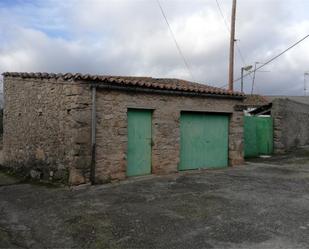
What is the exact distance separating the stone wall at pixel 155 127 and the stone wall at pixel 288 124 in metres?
5.38

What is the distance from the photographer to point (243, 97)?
15250mm

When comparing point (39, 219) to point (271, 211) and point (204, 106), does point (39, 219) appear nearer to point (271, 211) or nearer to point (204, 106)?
point (271, 211)

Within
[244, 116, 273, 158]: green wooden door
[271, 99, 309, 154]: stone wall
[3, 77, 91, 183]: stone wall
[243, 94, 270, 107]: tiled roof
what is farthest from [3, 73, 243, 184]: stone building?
[243, 94, 270, 107]: tiled roof

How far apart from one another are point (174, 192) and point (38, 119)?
15.4 ft

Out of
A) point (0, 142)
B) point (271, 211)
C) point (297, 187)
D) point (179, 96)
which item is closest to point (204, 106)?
point (179, 96)

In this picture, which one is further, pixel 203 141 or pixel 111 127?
pixel 203 141

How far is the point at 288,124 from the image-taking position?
68.7ft

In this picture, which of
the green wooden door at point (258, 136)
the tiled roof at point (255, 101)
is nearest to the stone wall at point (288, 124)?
the green wooden door at point (258, 136)

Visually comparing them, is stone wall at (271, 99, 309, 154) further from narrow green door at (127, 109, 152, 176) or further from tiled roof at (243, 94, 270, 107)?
narrow green door at (127, 109, 152, 176)

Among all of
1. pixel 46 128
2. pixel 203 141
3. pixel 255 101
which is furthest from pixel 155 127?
pixel 255 101

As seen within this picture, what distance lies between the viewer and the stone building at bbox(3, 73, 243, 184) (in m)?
10.8

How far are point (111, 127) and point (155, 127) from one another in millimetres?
1692

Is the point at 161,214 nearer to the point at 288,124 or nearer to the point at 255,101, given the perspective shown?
the point at 288,124

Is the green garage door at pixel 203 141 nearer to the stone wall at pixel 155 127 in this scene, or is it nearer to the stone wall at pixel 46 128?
the stone wall at pixel 155 127
